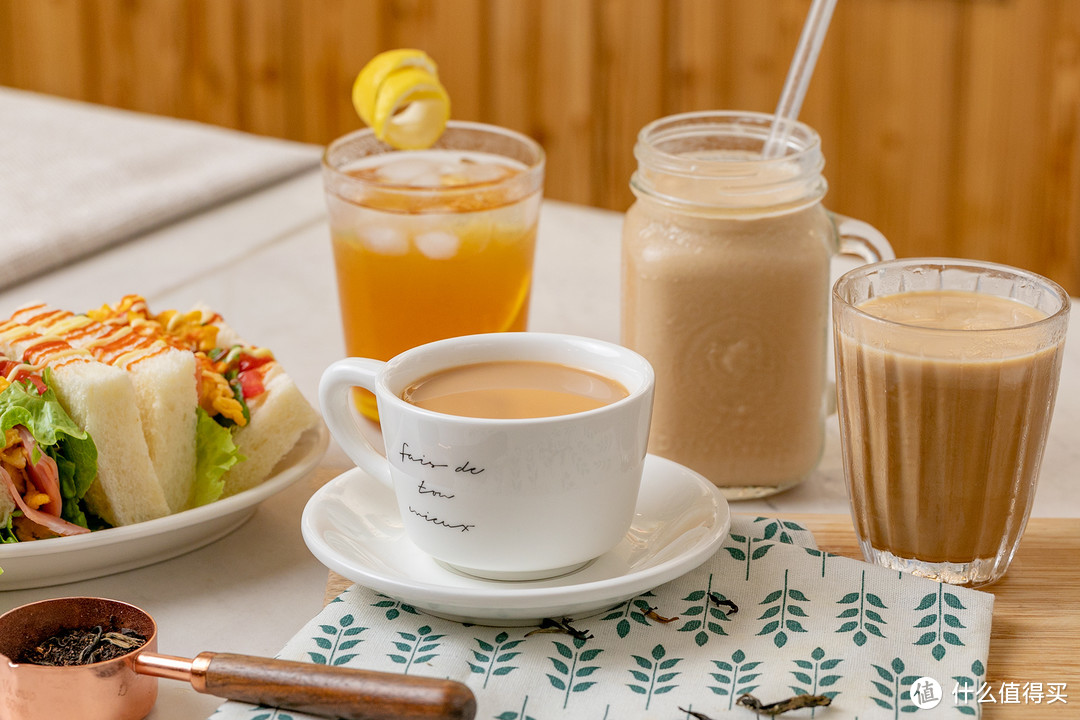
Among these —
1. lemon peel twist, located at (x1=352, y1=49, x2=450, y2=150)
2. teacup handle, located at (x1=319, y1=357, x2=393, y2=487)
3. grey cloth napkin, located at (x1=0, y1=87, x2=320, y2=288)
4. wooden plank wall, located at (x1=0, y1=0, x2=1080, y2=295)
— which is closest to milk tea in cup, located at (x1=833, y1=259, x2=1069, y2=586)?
teacup handle, located at (x1=319, y1=357, x2=393, y2=487)

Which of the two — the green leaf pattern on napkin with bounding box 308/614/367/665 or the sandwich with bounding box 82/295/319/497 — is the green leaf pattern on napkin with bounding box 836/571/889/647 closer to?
the green leaf pattern on napkin with bounding box 308/614/367/665

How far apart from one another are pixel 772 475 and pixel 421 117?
1.57ft

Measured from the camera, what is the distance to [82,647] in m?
0.73

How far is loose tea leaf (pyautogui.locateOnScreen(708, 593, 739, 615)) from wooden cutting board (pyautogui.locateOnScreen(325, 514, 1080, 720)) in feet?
0.53

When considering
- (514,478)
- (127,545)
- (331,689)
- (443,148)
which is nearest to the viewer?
(331,689)

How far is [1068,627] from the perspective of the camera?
2.65ft

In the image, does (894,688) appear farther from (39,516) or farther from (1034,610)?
(39,516)

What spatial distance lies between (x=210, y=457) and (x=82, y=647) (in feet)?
0.75

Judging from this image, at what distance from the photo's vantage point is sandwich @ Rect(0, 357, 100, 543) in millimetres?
825

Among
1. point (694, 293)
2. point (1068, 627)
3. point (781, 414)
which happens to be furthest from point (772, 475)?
point (1068, 627)

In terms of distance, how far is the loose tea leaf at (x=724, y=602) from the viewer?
31.4 inches

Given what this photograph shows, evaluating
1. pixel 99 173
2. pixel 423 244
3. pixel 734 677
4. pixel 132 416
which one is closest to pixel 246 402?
pixel 132 416

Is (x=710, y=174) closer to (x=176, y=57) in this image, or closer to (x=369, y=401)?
(x=369, y=401)

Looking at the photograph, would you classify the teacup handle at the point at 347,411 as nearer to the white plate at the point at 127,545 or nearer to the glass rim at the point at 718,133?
the white plate at the point at 127,545
